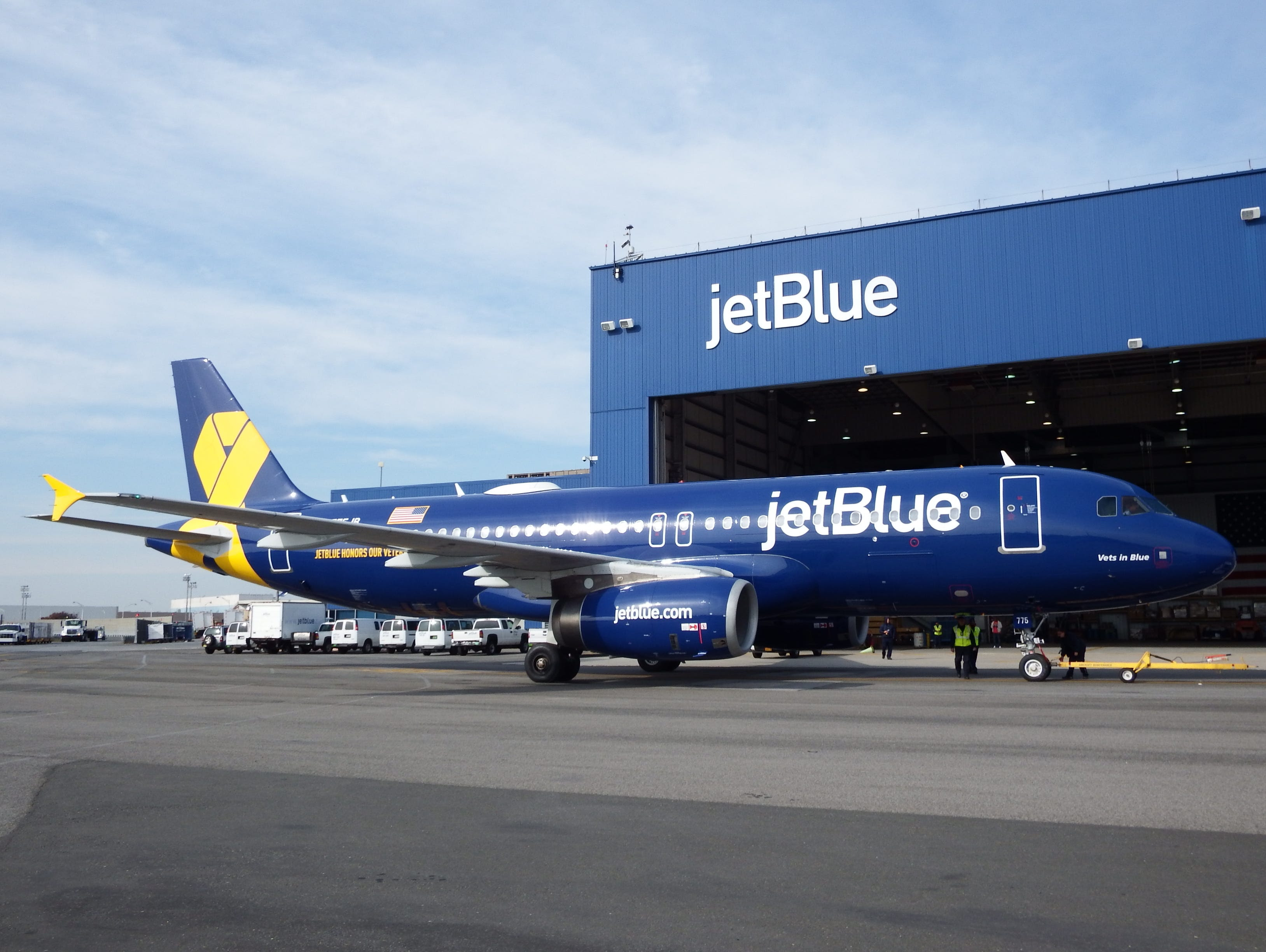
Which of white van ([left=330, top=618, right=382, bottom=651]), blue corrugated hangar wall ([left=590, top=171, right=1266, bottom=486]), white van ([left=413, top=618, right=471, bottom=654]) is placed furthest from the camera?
white van ([left=330, top=618, right=382, bottom=651])

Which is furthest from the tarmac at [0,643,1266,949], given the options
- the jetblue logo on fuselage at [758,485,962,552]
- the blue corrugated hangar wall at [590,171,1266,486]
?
the blue corrugated hangar wall at [590,171,1266,486]

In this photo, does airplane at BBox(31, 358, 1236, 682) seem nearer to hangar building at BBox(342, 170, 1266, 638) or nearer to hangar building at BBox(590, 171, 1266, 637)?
hangar building at BBox(342, 170, 1266, 638)

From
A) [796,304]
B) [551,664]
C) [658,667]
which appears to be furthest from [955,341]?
[551,664]

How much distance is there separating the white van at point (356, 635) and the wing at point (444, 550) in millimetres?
26628

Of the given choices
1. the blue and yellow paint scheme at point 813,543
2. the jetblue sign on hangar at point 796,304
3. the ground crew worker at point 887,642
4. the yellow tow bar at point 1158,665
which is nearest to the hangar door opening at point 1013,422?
the jetblue sign on hangar at point 796,304

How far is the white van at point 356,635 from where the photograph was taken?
48.5 metres

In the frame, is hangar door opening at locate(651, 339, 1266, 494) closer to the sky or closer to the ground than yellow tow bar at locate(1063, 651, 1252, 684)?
closer to the sky

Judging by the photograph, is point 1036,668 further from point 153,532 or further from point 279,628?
point 279,628

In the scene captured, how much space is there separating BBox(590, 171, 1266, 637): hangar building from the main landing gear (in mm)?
17190

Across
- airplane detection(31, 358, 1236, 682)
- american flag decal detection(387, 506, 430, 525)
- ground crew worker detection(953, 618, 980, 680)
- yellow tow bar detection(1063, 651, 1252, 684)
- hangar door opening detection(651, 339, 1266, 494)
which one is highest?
hangar door opening detection(651, 339, 1266, 494)

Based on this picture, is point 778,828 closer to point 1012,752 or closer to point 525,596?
point 1012,752

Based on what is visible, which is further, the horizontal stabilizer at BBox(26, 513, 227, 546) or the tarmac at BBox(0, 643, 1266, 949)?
the horizontal stabilizer at BBox(26, 513, 227, 546)

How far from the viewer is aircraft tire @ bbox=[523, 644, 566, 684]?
70.3ft

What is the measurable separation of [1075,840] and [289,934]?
4633 millimetres
